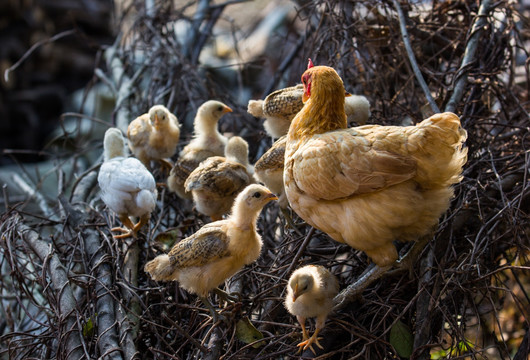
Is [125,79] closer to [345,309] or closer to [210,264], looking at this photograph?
[210,264]

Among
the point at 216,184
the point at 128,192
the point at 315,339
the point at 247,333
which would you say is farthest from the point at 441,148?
the point at 128,192

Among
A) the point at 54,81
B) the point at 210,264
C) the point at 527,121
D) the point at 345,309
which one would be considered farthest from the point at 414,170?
the point at 54,81

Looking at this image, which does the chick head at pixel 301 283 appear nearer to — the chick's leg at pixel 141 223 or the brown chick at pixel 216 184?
the brown chick at pixel 216 184

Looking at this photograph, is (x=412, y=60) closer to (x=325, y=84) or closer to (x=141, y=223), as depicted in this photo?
(x=325, y=84)

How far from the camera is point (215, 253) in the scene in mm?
3514

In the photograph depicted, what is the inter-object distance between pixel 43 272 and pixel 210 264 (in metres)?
1.26

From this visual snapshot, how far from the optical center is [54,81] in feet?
40.4

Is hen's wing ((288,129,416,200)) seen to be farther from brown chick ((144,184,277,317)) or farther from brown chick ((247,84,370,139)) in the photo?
brown chick ((247,84,370,139))

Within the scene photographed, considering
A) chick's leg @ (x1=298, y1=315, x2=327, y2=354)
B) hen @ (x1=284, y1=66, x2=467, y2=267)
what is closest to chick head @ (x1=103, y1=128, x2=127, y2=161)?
hen @ (x1=284, y1=66, x2=467, y2=267)

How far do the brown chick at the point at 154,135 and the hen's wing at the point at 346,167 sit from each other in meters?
1.95

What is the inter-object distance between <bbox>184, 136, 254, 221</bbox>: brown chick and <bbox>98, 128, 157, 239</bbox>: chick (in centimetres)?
32

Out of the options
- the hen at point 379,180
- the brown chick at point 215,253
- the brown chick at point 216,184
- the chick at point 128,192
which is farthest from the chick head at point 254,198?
the chick at point 128,192

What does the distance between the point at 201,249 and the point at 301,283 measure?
74cm

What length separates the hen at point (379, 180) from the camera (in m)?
3.21
